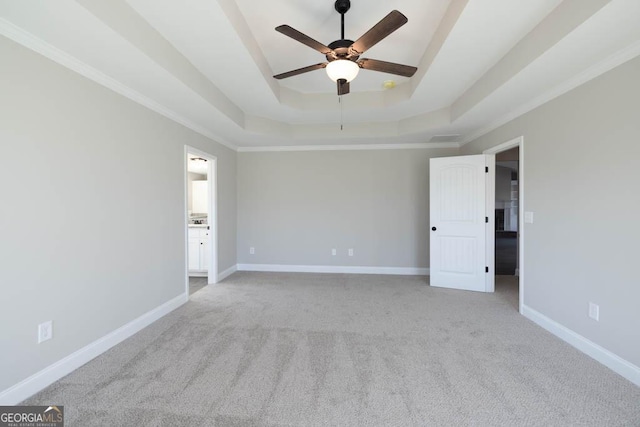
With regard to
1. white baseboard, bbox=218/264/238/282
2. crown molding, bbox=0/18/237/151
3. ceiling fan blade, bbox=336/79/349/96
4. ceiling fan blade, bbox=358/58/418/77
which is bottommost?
white baseboard, bbox=218/264/238/282

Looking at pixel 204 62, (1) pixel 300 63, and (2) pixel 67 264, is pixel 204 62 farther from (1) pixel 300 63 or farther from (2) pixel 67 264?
(2) pixel 67 264

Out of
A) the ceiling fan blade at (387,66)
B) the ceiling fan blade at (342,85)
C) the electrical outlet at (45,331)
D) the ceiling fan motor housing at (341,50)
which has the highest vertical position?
the ceiling fan motor housing at (341,50)

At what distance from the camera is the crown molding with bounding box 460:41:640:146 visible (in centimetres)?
202

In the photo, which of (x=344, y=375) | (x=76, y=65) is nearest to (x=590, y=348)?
(x=344, y=375)

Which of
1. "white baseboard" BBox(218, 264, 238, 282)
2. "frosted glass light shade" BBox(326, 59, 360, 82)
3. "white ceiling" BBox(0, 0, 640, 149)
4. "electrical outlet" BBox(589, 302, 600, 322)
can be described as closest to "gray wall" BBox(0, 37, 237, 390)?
"white ceiling" BBox(0, 0, 640, 149)

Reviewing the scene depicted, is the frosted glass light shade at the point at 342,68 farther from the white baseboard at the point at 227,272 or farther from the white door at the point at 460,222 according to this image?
the white baseboard at the point at 227,272

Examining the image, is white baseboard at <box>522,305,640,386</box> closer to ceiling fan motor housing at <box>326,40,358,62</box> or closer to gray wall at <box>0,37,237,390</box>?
ceiling fan motor housing at <box>326,40,358,62</box>

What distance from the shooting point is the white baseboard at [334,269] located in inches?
203

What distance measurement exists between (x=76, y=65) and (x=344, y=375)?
3.09 meters

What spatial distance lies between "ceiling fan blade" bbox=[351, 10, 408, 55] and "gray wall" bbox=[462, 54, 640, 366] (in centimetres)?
176

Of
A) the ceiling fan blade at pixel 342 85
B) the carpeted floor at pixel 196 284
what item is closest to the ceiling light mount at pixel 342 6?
the ceiling fan blade at pixel 342 85

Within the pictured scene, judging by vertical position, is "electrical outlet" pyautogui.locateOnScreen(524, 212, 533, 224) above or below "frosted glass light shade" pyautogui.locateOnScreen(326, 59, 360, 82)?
below

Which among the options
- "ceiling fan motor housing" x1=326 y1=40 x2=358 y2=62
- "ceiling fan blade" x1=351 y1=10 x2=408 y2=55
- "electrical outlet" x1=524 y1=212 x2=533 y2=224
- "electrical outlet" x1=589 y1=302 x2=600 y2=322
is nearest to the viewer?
"ceiling fan blade" x1=351 y1=10 x2=408 y2=55

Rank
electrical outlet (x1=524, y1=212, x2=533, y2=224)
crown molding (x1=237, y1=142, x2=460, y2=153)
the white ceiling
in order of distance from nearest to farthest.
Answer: the white ceiling → electrical outlet (x1=524, y1=212, x2=533, y2=224) → crown molding (x1=237, y1=142, x2=460, y2=153)
